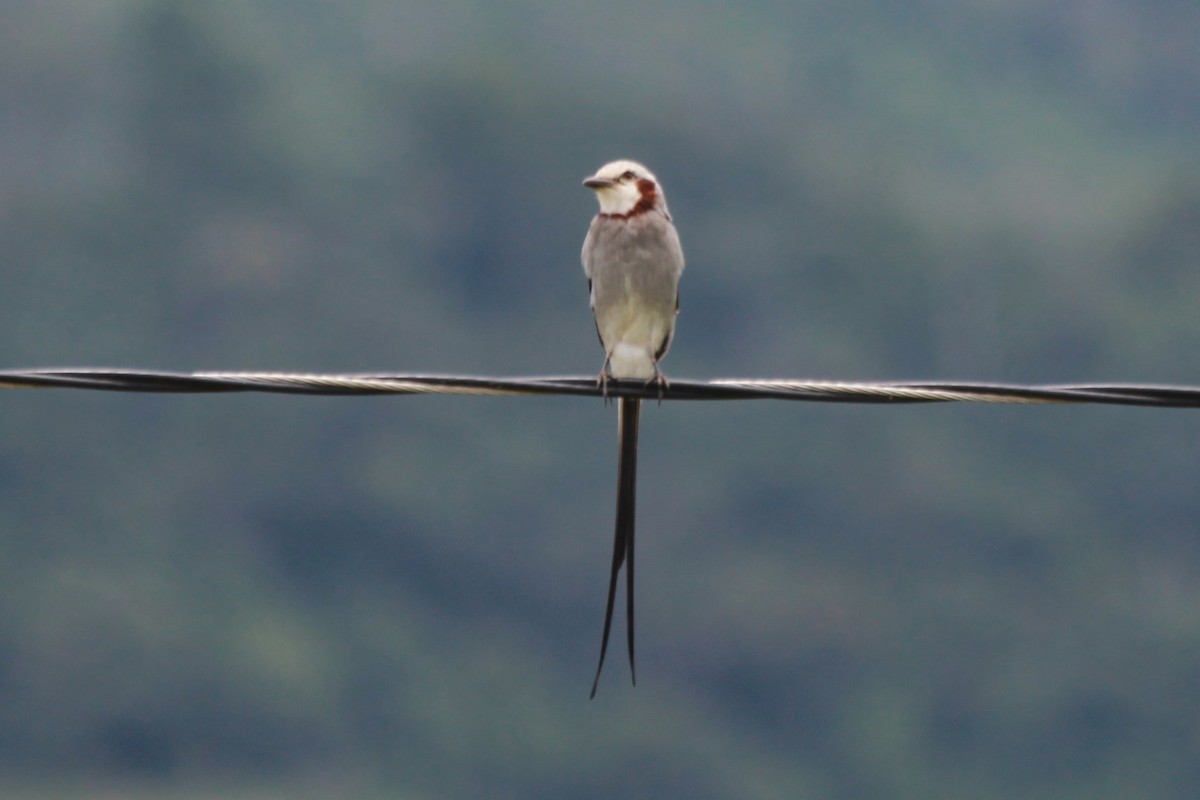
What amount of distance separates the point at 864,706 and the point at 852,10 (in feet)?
208

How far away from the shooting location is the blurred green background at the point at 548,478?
57.2 meters

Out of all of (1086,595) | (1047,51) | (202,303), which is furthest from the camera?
(1047,51)

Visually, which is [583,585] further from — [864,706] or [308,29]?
[308,29]

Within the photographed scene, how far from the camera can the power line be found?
400 centimetres

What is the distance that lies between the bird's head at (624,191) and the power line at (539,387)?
247 centimetres

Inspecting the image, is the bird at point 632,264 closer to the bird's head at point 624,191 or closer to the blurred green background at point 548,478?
the bird's head at point 624,191

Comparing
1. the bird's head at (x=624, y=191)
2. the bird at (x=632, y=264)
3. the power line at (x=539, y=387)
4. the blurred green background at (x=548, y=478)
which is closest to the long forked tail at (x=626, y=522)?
the power line at (x=539, y=387)

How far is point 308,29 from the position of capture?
112938 mm

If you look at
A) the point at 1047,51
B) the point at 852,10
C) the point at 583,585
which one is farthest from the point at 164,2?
the point at 583,585

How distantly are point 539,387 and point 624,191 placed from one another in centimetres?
266

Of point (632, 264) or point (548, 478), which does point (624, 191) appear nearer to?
point (632, 264)

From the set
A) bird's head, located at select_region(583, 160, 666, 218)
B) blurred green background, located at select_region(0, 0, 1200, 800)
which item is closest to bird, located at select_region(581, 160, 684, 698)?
bird's head, located at select_region(583, 160, 666, 218)

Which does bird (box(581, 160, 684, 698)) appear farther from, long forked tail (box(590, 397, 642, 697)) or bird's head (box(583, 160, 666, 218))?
long forked tail (box(590, 397, 642, 697))

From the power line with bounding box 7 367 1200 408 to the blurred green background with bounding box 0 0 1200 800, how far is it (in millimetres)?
50013
